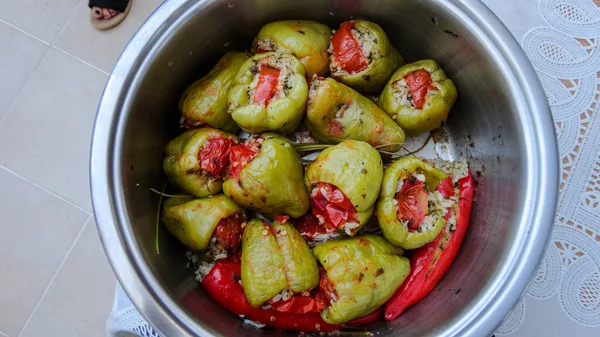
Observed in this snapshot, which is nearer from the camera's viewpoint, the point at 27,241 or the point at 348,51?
the point at 348,51

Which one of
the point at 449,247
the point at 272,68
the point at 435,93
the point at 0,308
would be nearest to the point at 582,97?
the point at 435,93

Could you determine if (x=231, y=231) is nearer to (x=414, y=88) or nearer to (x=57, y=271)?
(x=414, y=88)

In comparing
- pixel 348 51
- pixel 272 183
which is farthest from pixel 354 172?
pixel 348 51

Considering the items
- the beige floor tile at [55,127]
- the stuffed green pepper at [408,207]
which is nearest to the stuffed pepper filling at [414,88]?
the stuffed green pepper at [408,207]

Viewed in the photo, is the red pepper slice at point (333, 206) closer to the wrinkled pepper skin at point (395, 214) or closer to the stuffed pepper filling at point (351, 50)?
the wrinkled pepper skin at point (395, 214)

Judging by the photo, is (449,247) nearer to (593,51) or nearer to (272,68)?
(272,68)

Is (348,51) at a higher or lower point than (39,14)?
higher
